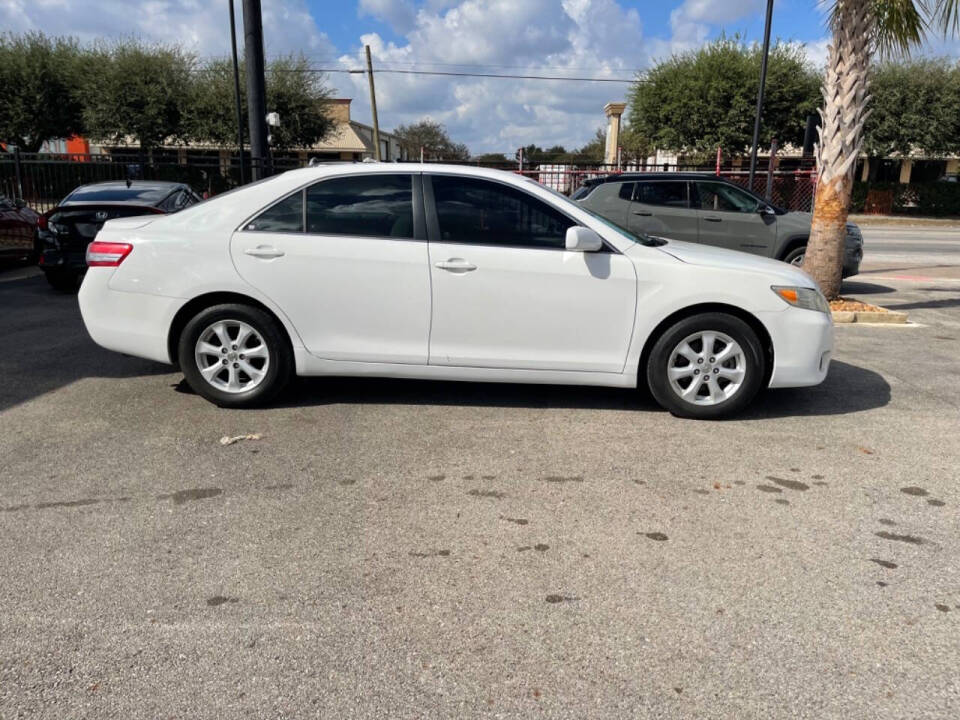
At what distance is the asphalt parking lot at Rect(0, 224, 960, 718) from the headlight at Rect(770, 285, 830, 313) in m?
0.81

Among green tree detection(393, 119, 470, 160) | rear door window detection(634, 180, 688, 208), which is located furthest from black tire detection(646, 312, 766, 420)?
green tree detection(393, 119, 470, 160)

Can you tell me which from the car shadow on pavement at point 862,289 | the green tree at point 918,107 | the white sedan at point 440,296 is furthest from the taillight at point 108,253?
the green tree at point 918,107

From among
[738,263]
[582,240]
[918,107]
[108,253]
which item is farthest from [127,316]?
[918,107]

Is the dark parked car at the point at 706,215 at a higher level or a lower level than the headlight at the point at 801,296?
higher

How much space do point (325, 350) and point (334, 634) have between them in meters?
2.72

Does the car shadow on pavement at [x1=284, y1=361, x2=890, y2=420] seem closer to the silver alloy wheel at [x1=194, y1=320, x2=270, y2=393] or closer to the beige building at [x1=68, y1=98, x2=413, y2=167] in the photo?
the silver alloy wheel at [x1=194, y1=320, x2=270, y2=393]

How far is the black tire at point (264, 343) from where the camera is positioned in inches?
206

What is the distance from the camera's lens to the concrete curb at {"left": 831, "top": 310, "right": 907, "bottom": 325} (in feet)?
30.0

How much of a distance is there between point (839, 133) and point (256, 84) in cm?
1090

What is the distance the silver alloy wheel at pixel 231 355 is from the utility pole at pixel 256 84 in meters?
10.8

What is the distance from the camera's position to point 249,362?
5.32 metres

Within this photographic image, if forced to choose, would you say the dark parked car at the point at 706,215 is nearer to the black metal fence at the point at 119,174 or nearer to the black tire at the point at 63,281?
the black metal fence at the point at 119,174

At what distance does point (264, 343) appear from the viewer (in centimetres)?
526

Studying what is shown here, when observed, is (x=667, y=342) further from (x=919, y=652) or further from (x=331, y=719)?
(x=331, y=719)
